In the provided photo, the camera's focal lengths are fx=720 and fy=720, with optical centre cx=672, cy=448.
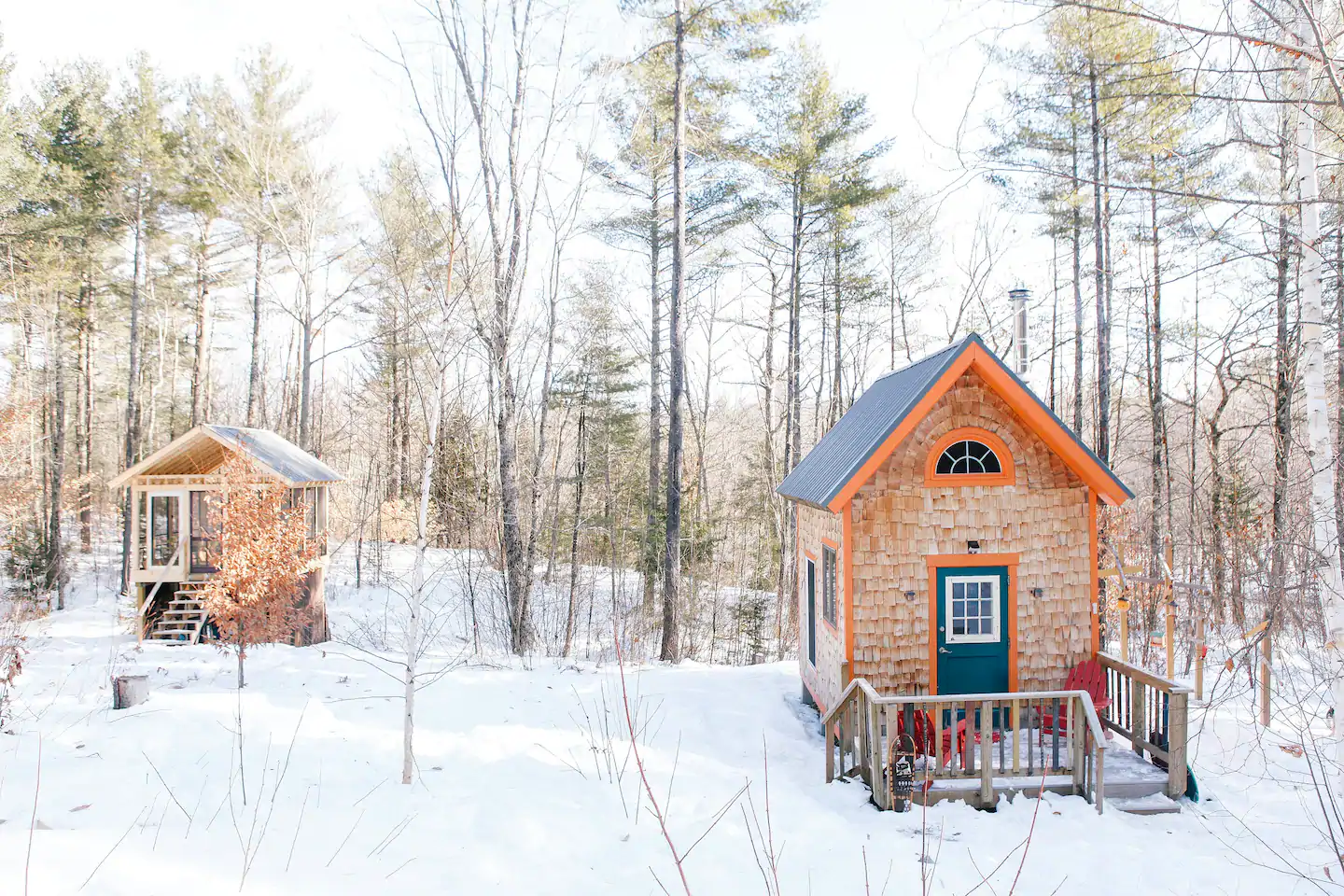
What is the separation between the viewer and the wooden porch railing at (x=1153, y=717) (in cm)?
607

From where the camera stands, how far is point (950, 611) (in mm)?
7191

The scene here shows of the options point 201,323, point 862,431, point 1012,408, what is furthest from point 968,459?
point 201,323

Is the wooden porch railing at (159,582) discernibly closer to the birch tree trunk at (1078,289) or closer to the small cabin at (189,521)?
the small cabin at (189,521)

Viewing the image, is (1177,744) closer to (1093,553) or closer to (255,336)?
(1093,553)

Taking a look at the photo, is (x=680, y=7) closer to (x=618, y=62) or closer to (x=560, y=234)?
(x=618, y=62)

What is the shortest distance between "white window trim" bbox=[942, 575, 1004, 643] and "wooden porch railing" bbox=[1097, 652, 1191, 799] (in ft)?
3.54

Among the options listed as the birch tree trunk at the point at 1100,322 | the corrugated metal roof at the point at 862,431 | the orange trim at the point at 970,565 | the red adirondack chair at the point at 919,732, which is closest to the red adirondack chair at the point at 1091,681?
the orange trim at the point at 970,565

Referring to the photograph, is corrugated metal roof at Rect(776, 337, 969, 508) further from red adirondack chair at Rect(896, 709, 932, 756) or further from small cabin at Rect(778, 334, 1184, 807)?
red adirondack chair at Rect(896, 709, 932, 756)

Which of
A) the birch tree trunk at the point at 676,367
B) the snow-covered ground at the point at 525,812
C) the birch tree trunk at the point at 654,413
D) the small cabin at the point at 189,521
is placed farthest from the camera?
the birch tree trunk at the point at 654,413

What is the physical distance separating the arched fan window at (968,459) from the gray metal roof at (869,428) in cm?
66

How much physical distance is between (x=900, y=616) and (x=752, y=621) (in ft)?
Result: 27.6

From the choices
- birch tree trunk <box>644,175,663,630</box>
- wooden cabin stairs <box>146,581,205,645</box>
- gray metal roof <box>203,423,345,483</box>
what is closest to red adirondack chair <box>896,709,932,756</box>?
birch tree trunk <box>644,175,663,630</box>

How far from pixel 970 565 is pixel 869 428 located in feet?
5.56

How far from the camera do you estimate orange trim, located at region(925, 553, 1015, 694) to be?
7.12 m
